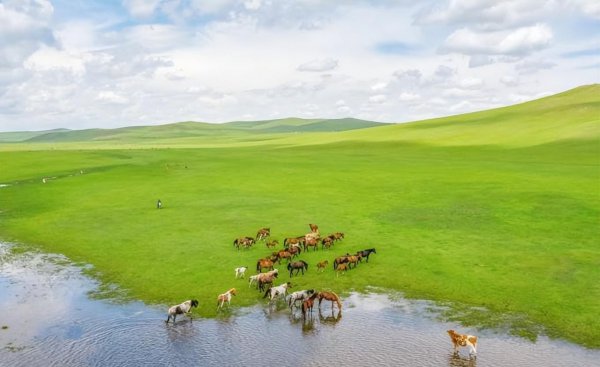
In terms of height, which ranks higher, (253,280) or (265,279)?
(265,279)

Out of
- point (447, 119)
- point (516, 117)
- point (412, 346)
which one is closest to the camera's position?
point (412, 346)

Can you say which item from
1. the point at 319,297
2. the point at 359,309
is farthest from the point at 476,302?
the point at 319,297

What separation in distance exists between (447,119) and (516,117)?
35.5 metres

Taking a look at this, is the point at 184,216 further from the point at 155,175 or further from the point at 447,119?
the point at 447,119

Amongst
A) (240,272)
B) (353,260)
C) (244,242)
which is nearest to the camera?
(240,272)

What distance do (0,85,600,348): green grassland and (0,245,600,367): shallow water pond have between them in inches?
62.6

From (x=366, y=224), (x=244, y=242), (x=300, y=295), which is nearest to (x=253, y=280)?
(x=300, y=295)

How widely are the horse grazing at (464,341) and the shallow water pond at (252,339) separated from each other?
13.5 inches

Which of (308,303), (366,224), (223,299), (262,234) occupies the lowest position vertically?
(366,224)

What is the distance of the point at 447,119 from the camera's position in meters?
174

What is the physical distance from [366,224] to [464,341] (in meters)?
22.0

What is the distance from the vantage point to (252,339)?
20.4 m

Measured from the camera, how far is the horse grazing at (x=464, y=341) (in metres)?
18.5

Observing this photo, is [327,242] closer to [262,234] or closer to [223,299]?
[262,234]
